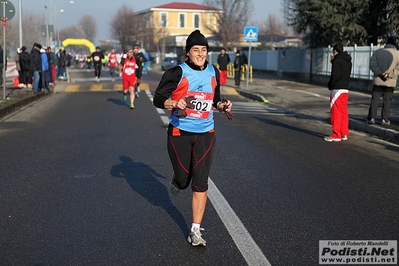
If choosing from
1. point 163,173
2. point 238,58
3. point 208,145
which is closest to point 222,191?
point 163,173

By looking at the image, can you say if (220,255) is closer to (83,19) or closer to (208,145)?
(208,145)

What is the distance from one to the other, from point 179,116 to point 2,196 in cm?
295

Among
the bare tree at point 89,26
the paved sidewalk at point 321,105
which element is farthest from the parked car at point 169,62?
the bare tree at point 89,26

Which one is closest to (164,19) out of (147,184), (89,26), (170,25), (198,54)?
(170,25)

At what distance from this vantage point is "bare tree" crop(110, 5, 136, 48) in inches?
3809

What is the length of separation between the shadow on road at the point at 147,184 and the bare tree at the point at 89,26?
504ft

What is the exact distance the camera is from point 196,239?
499cm

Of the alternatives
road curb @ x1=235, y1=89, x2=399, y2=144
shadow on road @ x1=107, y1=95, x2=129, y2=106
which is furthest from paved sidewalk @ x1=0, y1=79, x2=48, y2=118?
road curb @ x1=235, y1=89, x2=399, y2=144

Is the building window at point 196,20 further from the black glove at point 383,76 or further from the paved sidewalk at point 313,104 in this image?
the black glove at point 383,76

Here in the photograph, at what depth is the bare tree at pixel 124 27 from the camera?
96744mm

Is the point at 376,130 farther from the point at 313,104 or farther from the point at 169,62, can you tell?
the point at 169,62

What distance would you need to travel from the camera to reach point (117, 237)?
17.2 ft

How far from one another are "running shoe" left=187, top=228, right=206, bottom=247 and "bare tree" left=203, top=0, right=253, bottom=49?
65.1 metres

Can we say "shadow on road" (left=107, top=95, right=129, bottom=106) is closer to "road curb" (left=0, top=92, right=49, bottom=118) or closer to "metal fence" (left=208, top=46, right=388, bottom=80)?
"road curb" (left=0, top=92, right=49, bottom=118)
